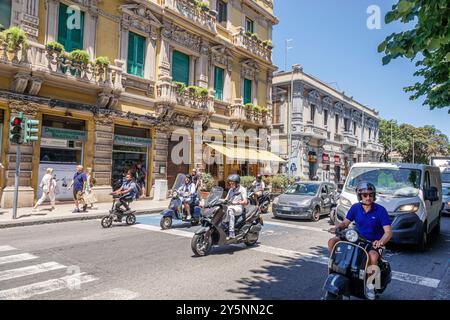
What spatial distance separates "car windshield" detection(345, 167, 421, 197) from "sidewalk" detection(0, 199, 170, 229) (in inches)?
322

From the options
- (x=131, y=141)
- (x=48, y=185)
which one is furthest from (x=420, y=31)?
(x=131, y=141)

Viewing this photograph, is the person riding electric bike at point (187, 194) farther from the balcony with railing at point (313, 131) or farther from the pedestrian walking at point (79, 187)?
the balcony with railing at point (313, 131)

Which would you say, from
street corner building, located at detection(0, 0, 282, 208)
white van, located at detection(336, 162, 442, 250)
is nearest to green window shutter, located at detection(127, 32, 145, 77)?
street corner building, located at detection(0, 0, 282, 208)

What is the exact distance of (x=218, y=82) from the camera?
21.2m

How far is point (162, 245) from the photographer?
25.1 feet

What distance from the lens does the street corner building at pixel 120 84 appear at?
12320 mm

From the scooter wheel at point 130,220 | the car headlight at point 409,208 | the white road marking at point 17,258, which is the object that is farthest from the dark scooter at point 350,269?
the scooter wheel at point 130,220

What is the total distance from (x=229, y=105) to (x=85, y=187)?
11.5 metres

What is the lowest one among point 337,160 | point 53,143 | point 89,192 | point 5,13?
point 89,192

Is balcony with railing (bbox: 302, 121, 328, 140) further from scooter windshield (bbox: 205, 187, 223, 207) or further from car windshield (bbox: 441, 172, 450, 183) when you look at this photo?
scooter windshield (bbox: 205, 187, 223, 207)

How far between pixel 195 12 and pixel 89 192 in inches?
470

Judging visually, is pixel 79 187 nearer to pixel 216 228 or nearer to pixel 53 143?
pixel 53 143
